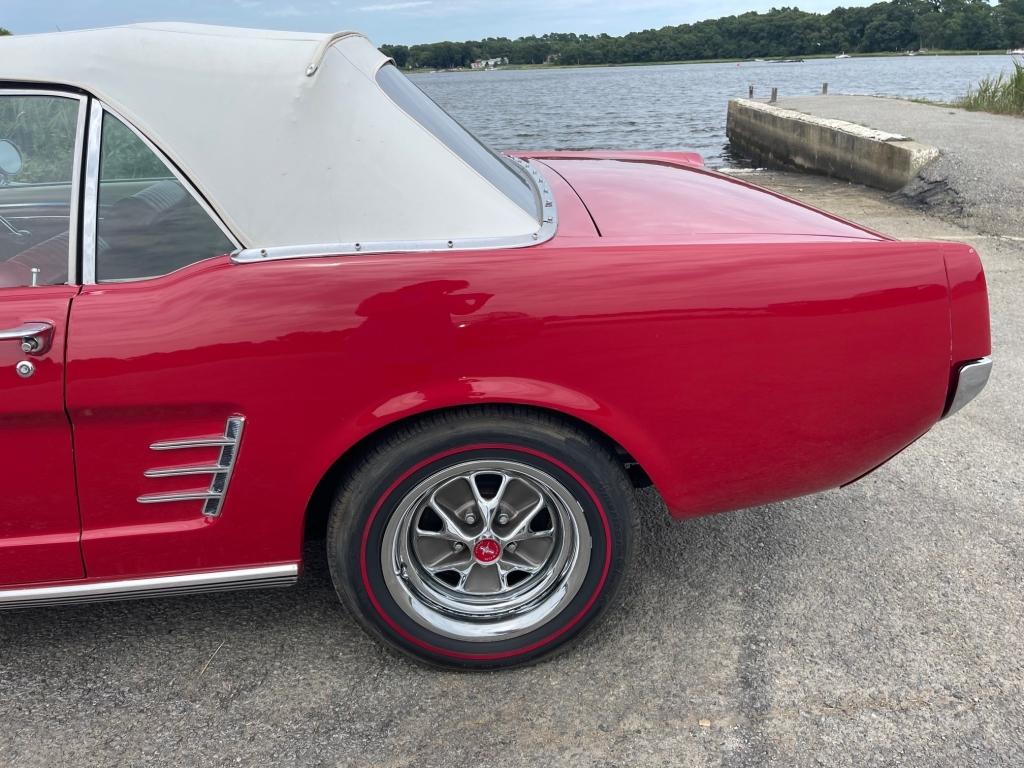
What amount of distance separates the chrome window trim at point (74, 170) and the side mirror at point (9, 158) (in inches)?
5.4

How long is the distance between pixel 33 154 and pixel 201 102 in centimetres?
47

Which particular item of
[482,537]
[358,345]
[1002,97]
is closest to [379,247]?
[358,345]

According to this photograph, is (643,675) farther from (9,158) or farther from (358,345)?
(9,158)

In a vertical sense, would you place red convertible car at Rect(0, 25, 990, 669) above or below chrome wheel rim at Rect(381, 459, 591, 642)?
above

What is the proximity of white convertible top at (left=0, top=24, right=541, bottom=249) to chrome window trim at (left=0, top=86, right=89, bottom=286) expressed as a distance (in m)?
0.03

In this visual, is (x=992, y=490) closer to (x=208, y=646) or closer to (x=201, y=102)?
(x=208, y=646)

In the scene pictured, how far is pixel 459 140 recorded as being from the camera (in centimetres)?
238

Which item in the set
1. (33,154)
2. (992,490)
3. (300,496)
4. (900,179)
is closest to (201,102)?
(33,154)

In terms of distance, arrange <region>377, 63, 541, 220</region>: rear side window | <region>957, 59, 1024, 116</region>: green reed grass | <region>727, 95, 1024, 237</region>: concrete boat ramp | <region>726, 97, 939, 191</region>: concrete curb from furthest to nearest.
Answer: <region>957, 59, 1024, 116</region>: green reed grass
<region>726, 97, 939, 191</region>: concrete curb
<region>727, 95, 1024, 237</region>: concrete boat ramp
<region>377, 63, 541, 220</region>: rear side window

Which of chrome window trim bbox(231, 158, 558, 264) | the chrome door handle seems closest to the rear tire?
chrome window trim bbox(231, 158, 558, 264)

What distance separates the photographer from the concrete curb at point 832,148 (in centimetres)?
1069

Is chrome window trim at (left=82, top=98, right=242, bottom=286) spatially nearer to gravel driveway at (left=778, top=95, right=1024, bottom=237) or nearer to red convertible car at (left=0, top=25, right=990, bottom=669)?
red convertible car at (left=0, top=25, right=990, bottom=669)

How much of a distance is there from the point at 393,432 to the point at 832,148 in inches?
544

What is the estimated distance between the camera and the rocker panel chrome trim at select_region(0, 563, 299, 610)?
2.02m
